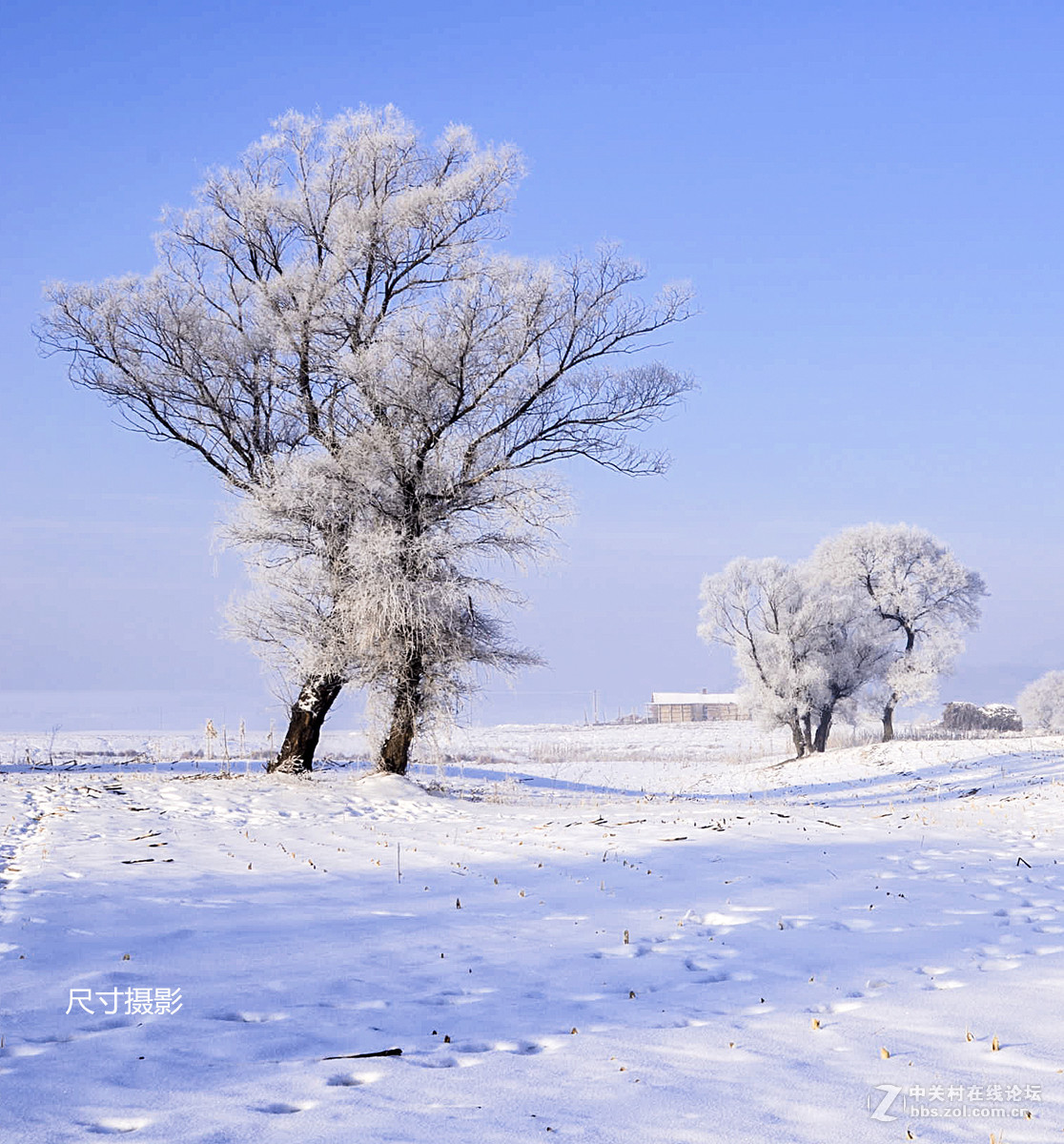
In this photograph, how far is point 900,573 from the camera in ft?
141

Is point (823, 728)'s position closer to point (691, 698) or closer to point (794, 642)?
point (794, 642)

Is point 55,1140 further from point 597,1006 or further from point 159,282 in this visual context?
point 159,282

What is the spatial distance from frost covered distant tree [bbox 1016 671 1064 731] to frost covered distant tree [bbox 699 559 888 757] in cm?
2288

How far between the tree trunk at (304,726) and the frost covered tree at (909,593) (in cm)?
3059

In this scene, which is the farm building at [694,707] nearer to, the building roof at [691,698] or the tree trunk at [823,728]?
the building roof at [691,698]

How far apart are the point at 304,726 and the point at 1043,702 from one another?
181 ft

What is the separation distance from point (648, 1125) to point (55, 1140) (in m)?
2.25

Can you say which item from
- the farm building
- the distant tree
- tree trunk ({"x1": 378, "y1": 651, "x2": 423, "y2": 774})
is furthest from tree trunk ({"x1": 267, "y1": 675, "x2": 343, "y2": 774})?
the farm building

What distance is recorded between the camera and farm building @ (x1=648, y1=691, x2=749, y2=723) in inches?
3821

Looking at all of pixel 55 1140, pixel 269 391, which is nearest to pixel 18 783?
pixel 269 391

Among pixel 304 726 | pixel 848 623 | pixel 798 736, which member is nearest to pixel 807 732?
pixel 798 736

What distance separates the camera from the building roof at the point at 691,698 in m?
101

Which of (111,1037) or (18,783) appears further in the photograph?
(18,783)

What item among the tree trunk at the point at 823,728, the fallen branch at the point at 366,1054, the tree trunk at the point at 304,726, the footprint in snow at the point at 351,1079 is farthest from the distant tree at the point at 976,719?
the footprint in snow at the point at 351,1079
